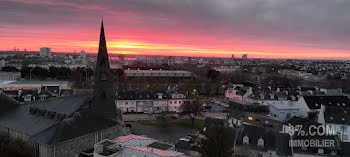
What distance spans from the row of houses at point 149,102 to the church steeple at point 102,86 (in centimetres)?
2402

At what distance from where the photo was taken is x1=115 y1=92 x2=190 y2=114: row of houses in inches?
1807

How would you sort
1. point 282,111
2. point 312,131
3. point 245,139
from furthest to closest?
point 282,111 < point 312,131 < point 245,139

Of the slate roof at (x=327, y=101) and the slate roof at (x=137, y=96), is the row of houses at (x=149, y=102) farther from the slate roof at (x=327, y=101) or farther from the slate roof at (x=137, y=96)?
the slate roof at (x=327, y=101)

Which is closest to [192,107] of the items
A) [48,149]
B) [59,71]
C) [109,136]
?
[109,136]

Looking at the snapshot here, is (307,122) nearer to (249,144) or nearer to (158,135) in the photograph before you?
(249,144)

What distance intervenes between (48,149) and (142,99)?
28.9 metres

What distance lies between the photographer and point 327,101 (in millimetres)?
43406

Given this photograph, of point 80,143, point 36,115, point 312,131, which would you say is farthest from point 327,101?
point 36,115

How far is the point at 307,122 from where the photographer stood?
26953 mm

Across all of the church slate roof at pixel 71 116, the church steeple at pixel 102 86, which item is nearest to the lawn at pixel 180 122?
the church slate roof at pixel 71 116

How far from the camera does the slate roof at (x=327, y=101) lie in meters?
42.2

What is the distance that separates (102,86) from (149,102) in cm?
2610

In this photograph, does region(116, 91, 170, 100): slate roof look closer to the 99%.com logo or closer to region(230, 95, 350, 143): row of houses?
region(230, 95, 350, 143): row of houses

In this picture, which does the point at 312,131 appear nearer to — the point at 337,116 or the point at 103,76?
the point at 337,116
